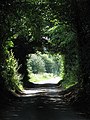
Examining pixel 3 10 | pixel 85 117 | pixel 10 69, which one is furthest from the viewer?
pixel 10 69

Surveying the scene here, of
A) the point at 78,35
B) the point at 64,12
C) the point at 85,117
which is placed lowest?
the point at 85,117

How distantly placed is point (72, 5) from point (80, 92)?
583 cm

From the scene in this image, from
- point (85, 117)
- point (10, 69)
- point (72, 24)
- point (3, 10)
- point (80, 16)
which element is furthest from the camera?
point (10, 69)

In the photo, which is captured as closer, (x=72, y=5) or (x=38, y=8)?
(x=72, y=5)

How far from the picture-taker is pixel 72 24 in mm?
24047

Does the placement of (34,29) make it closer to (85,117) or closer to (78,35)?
(78,35)

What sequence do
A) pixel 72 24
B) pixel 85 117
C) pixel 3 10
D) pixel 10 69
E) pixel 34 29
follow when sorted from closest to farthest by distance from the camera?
1. pixel 85 117
2. pixel 3 10
3. pixel 72 24
4. pixel 34 29
5. pixel 10 69

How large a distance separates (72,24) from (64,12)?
3.93 feet

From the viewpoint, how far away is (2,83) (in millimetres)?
25344

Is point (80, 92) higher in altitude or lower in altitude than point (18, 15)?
lower

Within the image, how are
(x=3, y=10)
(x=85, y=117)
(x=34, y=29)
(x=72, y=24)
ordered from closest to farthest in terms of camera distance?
(x=85, y=117) < (x=3, y=10) < (x=72, y=24) < (x=34, y=29)

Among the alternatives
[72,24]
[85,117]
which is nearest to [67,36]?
[72,24]

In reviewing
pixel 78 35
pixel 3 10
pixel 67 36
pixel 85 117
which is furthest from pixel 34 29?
pixel 85 117

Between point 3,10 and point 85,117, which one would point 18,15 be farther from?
point 85,117
